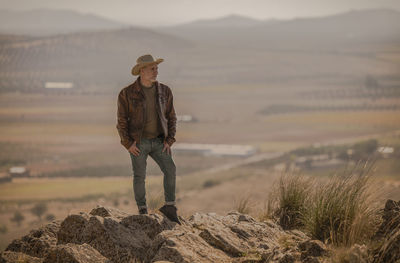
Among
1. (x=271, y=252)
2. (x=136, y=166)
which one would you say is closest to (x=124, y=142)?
(x=136, y=166)

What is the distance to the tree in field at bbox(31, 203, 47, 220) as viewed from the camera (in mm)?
83488

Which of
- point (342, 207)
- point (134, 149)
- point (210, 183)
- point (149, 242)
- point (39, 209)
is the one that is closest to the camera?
point (149, 242)

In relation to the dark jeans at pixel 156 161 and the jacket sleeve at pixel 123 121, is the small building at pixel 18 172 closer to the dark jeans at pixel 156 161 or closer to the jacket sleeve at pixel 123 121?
the dark jeans at pixel 156 161

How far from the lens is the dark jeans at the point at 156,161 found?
21.4ft

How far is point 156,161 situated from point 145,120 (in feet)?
1.53

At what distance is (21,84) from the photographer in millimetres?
197000

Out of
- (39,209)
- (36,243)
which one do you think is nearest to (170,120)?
(36,243)

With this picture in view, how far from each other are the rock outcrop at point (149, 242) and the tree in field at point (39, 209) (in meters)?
78.6

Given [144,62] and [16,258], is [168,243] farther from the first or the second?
[144,62]

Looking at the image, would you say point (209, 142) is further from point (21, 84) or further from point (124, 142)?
point (124, 142)

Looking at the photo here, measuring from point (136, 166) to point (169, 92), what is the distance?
0.86 m

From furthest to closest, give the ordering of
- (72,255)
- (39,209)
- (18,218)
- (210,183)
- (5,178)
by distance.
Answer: (5,178) < (210,183) < (39,209) < (18,218) < (72,255)

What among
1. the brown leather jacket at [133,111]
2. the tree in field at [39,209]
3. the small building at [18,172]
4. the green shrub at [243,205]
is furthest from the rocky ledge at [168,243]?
the small building at [18,172]

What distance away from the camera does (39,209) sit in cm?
8550
